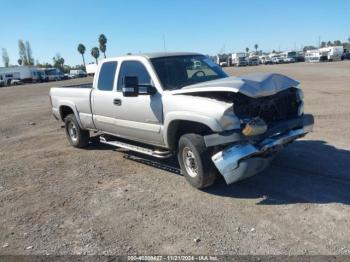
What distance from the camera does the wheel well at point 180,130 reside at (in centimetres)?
607

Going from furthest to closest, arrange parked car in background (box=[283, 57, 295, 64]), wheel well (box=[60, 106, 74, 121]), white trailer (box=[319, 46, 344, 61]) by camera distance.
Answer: parked car in background (box=[283, 57, 295, 64]) < white trailer (box=[319, 46, 344, 61]) < wheel well (box=[60, 106, 74, 121])

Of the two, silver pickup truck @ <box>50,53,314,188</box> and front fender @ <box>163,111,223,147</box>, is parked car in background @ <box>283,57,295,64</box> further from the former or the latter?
front fender @ <box>163,111,223,147</box>

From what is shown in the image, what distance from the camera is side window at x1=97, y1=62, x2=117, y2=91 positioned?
773 cm

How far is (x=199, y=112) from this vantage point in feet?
18.3

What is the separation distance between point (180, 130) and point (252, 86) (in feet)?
4.73

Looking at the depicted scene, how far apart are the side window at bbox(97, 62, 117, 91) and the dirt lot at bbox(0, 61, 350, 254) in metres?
1.48

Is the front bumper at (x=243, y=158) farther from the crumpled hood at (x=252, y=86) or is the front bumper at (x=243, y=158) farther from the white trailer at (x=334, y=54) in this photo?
the white trailer at (x=334, y=54)

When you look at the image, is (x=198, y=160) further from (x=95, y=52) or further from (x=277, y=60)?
(x=95, y=52)

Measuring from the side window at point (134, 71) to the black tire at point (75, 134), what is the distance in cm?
227

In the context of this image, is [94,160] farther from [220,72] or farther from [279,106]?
[279,106]

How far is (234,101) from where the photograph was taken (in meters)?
5.52

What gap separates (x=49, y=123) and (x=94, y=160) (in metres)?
6.82

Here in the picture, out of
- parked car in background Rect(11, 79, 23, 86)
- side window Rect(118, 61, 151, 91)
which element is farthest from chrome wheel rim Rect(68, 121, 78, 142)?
parked car in background Rect(11, 79, 23, 86)

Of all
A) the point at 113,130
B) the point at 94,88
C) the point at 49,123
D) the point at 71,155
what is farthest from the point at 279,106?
the point at 49,123
